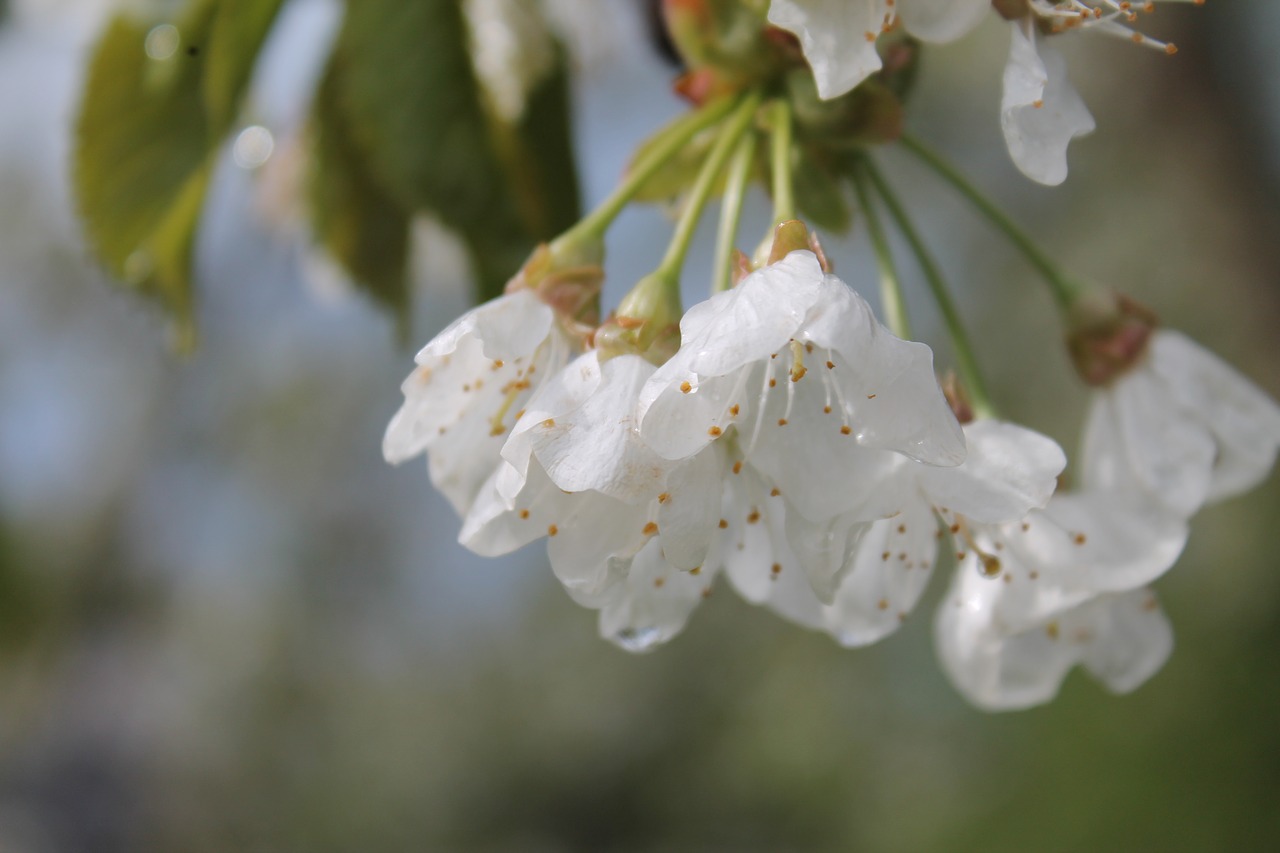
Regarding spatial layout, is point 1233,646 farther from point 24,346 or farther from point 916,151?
point 24,346

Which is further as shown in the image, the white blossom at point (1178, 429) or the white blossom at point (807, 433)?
the white blossom at point (1178, 429)

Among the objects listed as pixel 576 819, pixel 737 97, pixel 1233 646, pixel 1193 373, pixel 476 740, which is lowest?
pixel 576 819

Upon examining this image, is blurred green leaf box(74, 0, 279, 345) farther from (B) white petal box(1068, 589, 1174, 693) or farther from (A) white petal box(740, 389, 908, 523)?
(B) white petal box(1068, 589, 1174, 693)

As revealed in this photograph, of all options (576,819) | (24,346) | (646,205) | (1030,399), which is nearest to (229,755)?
(576,819)

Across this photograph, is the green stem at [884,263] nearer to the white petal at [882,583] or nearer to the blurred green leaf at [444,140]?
the white petal at [882,583]

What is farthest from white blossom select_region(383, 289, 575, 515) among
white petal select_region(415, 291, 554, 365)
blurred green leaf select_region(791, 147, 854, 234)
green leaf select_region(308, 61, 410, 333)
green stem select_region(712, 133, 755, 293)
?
green leaf select_region(308, 61, 410, 333)

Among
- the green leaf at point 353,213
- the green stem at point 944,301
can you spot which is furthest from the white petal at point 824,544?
the green leaf at point 353,213
